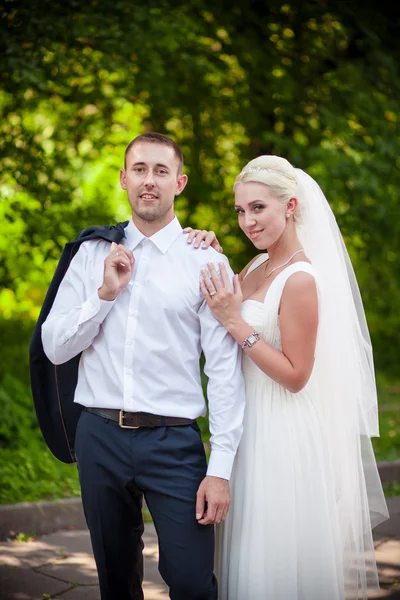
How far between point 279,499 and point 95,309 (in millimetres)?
1114

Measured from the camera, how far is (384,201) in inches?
286

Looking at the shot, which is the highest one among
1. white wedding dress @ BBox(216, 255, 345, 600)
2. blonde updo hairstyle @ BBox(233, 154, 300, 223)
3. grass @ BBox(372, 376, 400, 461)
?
blonde updo hairstyle @ BBox(233, 154, 300, 223)

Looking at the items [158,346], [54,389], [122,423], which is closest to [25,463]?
[54,389]

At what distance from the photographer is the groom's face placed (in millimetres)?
2922

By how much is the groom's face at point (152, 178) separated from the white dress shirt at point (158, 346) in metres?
0.11

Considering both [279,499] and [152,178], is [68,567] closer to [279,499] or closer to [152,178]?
[279,499]

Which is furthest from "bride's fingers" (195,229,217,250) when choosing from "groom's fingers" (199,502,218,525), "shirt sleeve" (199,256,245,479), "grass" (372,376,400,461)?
"grass" (372,376,400,461)

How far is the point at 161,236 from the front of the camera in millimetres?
3000


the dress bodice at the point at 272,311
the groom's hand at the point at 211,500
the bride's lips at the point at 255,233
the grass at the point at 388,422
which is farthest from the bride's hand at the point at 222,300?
the grass at the point at 388,422

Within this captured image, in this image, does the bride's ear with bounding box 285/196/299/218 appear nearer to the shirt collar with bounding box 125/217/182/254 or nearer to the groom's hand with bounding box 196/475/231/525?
the shirt collar with bounding box 125/217/182/254

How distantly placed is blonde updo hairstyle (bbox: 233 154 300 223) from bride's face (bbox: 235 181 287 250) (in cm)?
2

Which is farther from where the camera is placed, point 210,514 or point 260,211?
point 260,211

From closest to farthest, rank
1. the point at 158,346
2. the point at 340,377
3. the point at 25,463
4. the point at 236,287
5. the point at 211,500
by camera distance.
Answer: the point at 211,500 → the point at 158,346 → the point at 236,287 → the point at 340,377 → the point at 25,463

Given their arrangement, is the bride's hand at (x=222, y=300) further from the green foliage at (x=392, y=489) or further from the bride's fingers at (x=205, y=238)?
the green foliage at (x=392, y=489)
